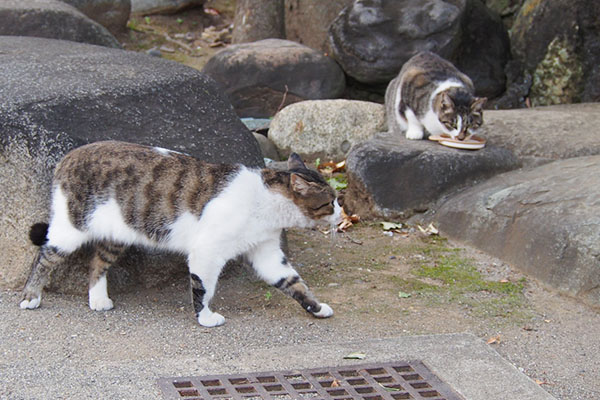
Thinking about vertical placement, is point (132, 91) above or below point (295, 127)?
above

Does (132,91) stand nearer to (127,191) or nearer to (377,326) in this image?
(127,191)

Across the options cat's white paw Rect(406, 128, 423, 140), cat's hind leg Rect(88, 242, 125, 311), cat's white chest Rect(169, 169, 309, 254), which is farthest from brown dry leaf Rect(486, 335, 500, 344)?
cat's white paw Rect(406, 128, 423, 140)

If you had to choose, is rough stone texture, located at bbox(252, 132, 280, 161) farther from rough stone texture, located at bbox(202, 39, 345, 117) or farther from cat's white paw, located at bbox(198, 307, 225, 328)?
cat's white paw, located at bbox(198, 307, 225, 328)

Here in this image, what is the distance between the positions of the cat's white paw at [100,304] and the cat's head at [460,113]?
399cm

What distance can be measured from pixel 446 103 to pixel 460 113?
0.63 ft

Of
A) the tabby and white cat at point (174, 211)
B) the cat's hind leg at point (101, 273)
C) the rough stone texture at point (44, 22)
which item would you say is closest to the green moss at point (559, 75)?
the rough stone texture at point (44, 22)

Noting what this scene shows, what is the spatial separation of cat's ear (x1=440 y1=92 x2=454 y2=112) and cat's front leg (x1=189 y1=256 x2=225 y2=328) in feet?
11.9

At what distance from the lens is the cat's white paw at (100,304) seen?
5055mm

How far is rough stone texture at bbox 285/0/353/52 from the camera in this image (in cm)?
1170

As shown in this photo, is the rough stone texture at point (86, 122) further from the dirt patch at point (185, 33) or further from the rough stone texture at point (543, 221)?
the dirt patch at point (185, 33)

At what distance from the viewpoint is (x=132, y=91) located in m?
5.89

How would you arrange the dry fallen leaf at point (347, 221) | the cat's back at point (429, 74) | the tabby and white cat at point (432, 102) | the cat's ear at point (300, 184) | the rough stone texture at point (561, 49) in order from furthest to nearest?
the rough stone texture at point (561, 49) → the cat's back at point (429, 74) → the tabby and white cat at point (432, 102) → the dry fallen leaf at point (347, 221) → the cat's ear at point (300, 184)

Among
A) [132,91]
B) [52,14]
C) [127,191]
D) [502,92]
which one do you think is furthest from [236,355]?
[502,92]

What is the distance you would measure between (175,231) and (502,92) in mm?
7385
